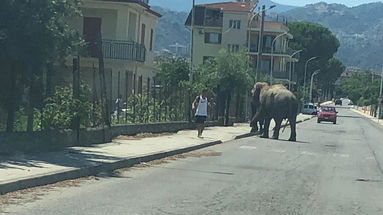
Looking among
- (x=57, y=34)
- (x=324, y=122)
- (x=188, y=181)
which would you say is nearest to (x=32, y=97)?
(x=57, y=34)

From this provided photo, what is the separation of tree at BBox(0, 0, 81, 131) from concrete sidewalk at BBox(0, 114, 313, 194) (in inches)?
66.9

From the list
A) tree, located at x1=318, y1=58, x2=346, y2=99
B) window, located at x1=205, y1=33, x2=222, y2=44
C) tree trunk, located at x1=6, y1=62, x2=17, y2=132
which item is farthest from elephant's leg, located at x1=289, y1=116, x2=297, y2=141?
tree, located at x1=318, y1=58, x2=346, y2=99

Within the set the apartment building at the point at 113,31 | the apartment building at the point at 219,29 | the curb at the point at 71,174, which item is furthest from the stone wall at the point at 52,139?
the apartment building at the point at 219,29

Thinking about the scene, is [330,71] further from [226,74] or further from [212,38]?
[226,74]

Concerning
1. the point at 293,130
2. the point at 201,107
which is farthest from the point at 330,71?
the point at 201,107

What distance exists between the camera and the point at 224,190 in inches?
512

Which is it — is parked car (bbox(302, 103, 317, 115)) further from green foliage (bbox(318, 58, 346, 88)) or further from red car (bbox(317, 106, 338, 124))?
red car (bbox(317, 106, 338, 124))

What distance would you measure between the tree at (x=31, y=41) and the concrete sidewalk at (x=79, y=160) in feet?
5.57

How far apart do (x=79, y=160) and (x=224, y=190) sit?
12.1 ft

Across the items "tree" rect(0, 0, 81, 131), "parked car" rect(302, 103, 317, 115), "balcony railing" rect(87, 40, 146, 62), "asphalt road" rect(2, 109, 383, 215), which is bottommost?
"asphalt road" rect(2, 109, 383, 215)

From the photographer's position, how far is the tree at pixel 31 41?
1507 cm

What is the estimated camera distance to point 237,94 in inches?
1697

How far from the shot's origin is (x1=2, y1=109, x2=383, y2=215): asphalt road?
35.1 ft

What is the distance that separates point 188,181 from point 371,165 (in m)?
8.44
